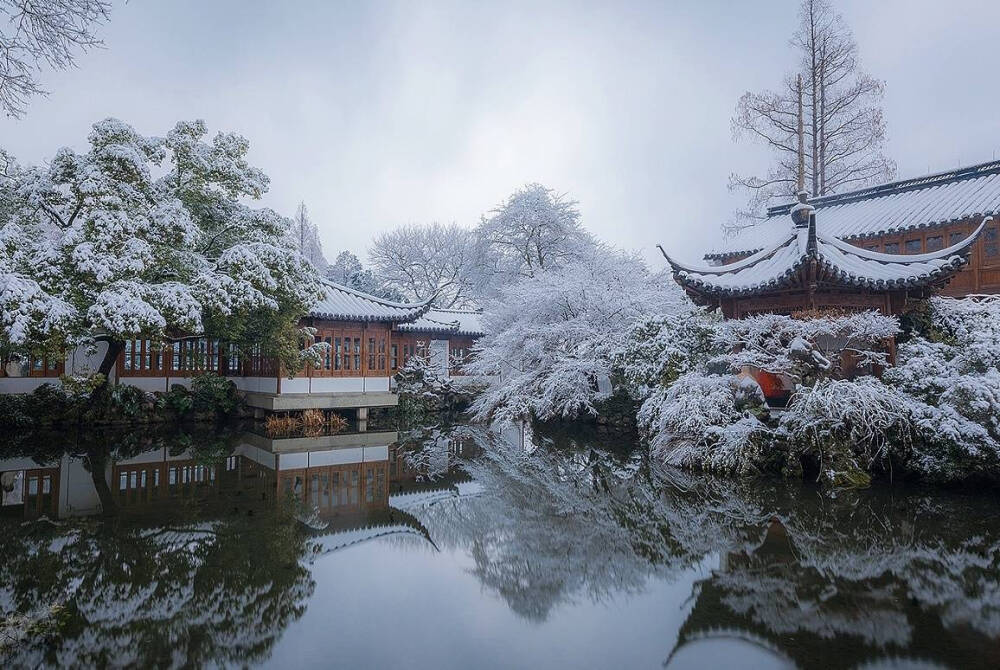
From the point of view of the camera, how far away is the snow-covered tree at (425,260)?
3259 centimetres

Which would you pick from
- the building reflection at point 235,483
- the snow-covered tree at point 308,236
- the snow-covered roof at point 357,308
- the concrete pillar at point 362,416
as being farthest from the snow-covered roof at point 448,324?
the snow-covered tree at point 308,236

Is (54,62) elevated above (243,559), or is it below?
above

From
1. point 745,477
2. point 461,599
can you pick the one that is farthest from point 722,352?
point 461,599

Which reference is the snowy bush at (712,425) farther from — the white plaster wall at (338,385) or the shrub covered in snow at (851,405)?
the white plaster wall at (338,385)

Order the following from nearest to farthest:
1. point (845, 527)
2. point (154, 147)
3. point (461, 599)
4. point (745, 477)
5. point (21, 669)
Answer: point (21, 669)
point (461, 599)
point (845, 527)
point (745, 477)
point (154, 147)

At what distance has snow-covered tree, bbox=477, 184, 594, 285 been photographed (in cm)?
2416

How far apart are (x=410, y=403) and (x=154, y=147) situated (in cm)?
891

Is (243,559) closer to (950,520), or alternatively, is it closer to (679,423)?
(679,423)

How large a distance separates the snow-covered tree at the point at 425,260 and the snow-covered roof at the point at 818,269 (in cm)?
2233

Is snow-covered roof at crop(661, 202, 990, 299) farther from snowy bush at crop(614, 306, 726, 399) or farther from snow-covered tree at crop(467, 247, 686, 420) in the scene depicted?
snow-covered tree at crop(467, 247, 686, 420)

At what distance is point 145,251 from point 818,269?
39.2 ft

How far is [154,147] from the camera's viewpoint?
12.5m

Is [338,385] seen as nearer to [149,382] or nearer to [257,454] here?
[149,382]

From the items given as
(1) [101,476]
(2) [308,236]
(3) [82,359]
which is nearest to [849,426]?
(1) [101,476]
